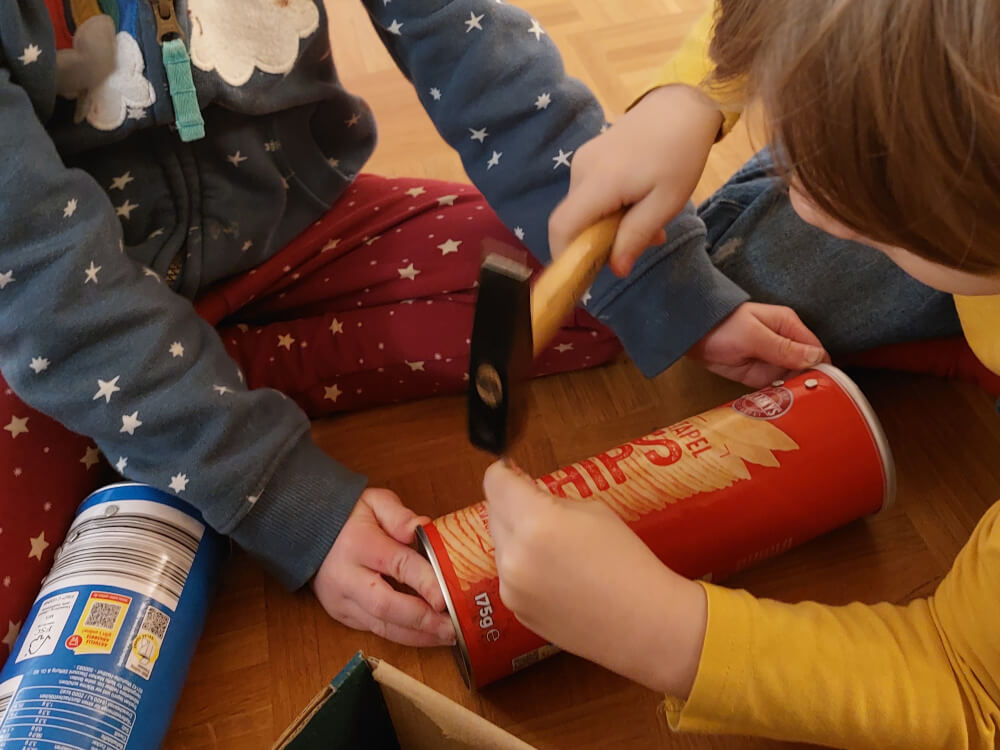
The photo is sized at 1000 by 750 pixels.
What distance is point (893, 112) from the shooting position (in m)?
0.31

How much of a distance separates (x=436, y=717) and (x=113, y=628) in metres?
0.24

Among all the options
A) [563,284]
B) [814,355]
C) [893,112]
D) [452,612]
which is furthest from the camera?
[814,355]

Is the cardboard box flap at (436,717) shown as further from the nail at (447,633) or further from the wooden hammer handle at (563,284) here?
the wooden hammer handle at (563,284)

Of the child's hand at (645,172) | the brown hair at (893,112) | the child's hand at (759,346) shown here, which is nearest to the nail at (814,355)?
the child's hand at (759,346)

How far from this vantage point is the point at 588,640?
0.47 metres

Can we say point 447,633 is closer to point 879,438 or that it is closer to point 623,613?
point 623,613

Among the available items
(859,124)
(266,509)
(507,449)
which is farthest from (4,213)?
(859,124)

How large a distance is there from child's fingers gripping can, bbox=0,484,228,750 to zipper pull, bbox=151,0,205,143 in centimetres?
28

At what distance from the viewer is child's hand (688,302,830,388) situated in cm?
67

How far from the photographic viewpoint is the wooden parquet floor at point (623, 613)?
0.59m

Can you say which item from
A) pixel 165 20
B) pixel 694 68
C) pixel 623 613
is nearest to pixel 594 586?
pixel 623 613

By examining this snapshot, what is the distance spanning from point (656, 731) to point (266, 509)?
1.08ft

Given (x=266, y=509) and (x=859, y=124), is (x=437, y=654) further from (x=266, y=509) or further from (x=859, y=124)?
(x=859, y=124)

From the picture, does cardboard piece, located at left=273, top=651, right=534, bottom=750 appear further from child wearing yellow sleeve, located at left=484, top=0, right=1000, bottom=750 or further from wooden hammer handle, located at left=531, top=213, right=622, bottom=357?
wooden hammer handle, located at left=531, top=213, right=622, bottom=357
